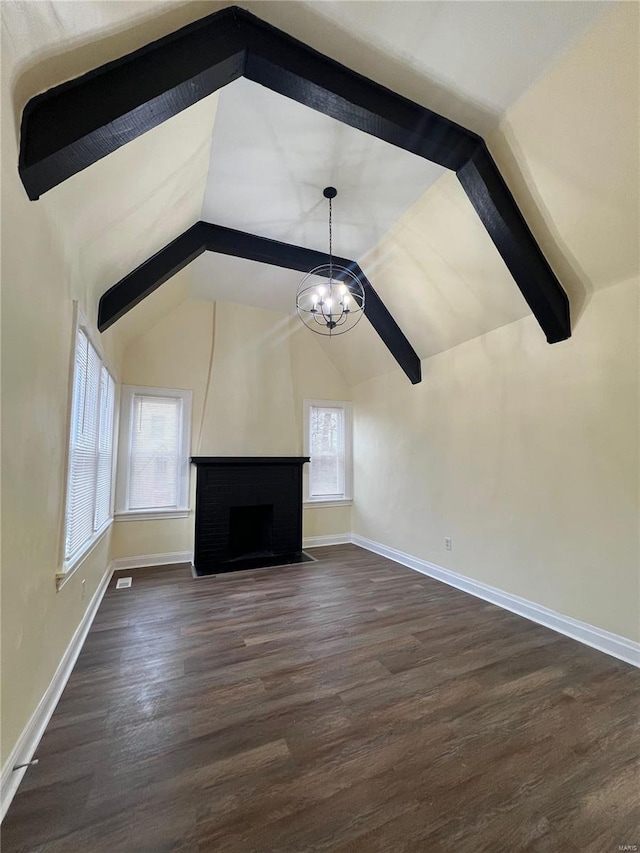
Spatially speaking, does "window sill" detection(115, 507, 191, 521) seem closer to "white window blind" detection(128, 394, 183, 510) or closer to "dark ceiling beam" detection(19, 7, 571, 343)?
"white window blind" detection(128, 394, 183, 510)

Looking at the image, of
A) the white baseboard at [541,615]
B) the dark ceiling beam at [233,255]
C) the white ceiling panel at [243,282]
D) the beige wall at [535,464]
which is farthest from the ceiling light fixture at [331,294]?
the white baseboard at [541,615]

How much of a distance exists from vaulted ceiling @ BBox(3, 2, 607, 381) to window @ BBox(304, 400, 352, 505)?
2.20 m

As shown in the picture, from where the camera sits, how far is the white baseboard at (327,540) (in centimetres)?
559

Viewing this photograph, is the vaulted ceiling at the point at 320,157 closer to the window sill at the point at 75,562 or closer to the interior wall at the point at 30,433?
the interior wall at the point at 30,433

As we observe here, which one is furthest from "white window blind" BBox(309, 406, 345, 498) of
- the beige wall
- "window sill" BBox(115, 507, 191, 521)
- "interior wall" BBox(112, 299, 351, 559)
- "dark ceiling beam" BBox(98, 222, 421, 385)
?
"window sill" BBox(115, 507, 191, 521)

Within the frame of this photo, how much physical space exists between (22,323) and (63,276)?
28.5 inches

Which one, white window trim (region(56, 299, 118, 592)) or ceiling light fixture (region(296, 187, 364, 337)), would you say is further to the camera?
ceiling light fixture (region(296, 187, 364, 337))

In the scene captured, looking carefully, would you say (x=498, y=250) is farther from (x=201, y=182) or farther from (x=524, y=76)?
(x=201, y=182)

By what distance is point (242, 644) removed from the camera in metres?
2.69

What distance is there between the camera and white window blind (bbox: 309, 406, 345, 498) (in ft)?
19.0

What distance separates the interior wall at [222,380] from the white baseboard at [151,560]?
0.05 m

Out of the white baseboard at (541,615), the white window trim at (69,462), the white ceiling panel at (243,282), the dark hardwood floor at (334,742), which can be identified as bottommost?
the dark hardwood floor at (334,742)

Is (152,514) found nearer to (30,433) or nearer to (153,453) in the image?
(153,453)

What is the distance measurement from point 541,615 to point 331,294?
10.7 feet
